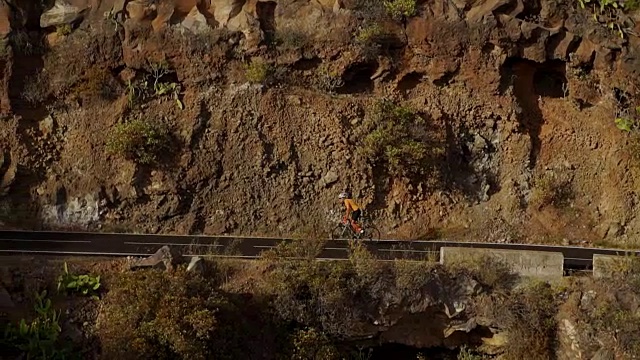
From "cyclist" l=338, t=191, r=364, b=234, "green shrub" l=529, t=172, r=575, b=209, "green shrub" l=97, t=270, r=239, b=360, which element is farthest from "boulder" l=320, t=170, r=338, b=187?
"green shrub" l=97, t=270, r=239, b=360

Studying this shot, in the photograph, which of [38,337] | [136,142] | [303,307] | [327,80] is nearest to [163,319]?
[38,337]

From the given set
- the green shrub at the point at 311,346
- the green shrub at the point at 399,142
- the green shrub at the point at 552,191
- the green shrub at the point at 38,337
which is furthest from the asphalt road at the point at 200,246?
the green shrub at the point at 38,337

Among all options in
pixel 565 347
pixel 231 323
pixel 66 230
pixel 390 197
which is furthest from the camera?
pixel 390 197

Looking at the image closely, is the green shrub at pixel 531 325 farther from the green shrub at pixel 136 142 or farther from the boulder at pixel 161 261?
the green shrub at pixel 136 142

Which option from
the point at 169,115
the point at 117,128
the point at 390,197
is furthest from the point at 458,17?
the point at 117,128

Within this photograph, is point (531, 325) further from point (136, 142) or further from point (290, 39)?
point (136, 142)

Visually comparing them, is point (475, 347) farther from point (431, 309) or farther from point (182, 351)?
point (182, 351)

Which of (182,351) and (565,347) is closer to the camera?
(182,351)
